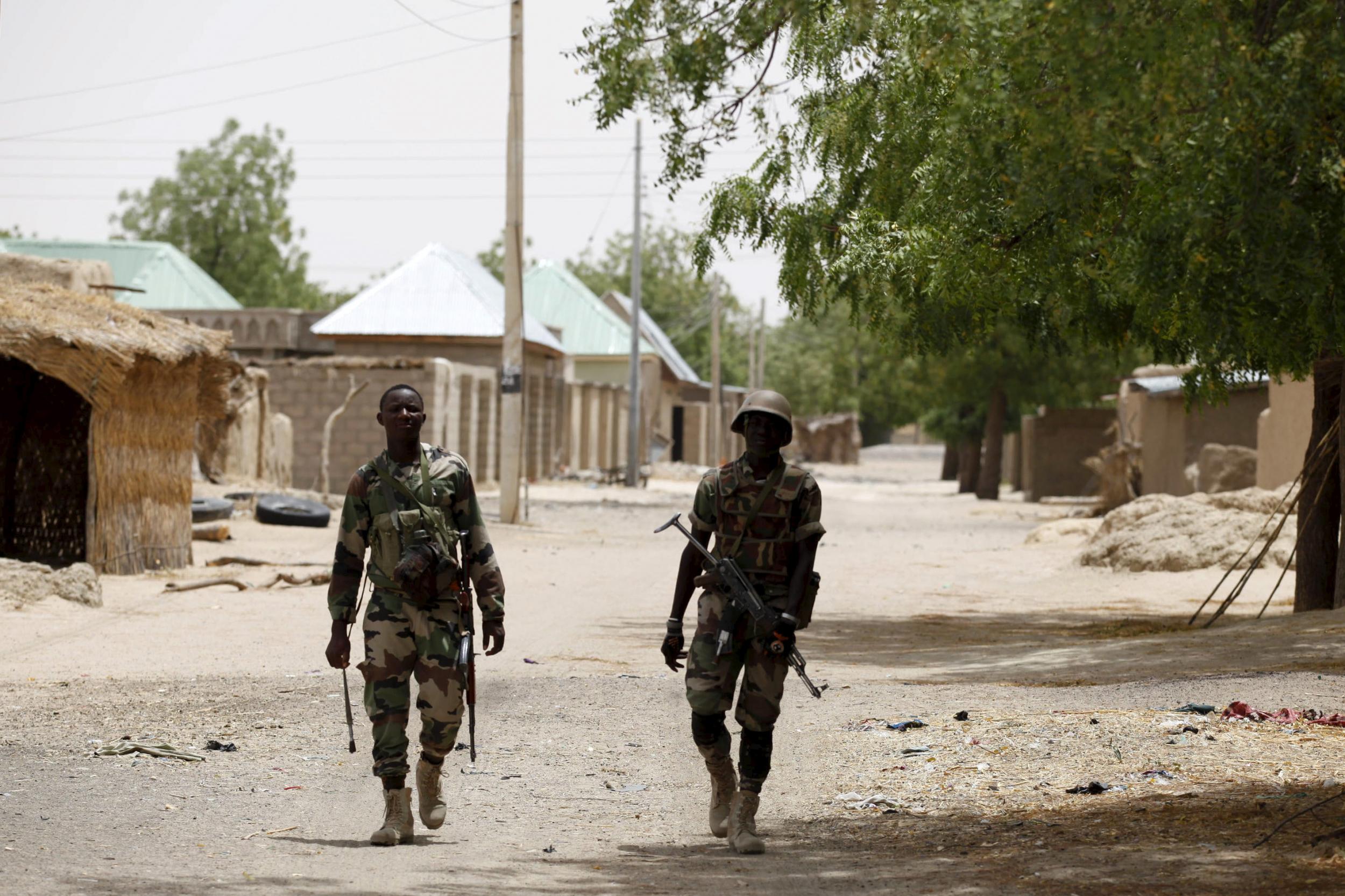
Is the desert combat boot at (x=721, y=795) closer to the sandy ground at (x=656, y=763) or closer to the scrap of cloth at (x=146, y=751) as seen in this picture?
the sandy ground at (x=656, y=763)

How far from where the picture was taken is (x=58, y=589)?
12.9m

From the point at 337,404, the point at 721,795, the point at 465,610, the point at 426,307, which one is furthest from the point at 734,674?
the point at 426,307

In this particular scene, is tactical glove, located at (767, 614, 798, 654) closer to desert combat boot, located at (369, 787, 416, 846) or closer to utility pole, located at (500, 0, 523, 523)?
desert combat boot, located at (369, 787, 416, 846)

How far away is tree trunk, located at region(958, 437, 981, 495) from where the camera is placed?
41500 mm

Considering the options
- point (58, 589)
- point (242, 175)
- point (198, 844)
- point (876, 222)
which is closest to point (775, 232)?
point (876, 222)

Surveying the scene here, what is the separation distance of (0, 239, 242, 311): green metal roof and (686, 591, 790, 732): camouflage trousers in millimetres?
43920

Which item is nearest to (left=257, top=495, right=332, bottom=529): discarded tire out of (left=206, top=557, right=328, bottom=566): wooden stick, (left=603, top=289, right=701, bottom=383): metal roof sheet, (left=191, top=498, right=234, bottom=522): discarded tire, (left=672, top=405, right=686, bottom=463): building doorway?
(left=191, top=498, right=234, bottom=522): discarded tire

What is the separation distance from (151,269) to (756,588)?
4725 centimetres

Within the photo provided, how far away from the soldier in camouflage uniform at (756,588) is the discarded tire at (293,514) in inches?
712

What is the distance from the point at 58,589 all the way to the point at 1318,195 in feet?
34.7

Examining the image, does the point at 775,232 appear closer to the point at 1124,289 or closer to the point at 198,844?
the point at 1124,289

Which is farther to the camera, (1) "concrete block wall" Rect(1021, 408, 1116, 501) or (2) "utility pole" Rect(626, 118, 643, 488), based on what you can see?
(2) "utility pole" Rect(626, 118, 643, 488)

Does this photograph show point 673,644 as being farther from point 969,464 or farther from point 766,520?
point 969,464

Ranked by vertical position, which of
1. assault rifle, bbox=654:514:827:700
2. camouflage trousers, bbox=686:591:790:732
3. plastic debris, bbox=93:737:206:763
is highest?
assault rifle, bbox=654:514:827:700
